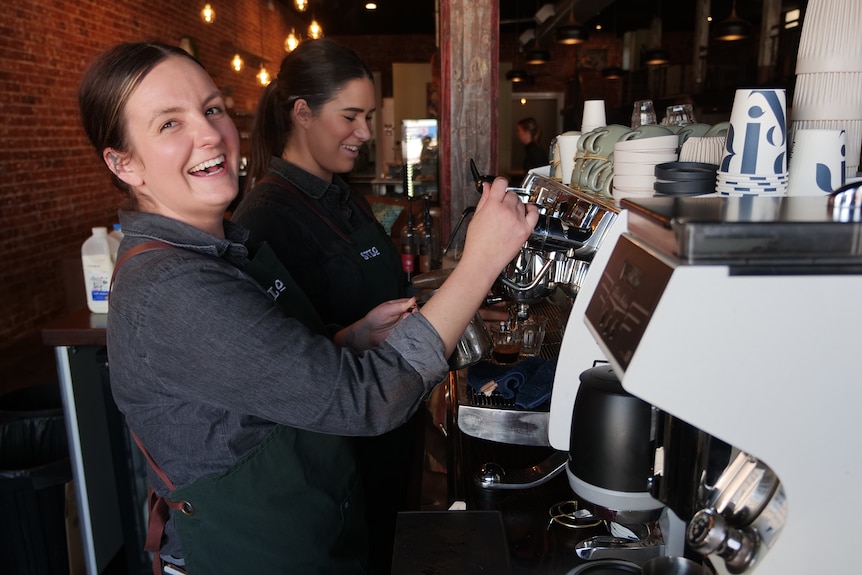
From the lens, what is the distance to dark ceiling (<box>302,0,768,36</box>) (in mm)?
9977

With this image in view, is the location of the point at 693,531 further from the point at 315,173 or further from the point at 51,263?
the point at 51,263

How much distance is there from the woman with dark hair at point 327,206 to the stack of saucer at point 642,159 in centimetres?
74

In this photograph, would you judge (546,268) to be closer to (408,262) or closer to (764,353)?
(764,353)

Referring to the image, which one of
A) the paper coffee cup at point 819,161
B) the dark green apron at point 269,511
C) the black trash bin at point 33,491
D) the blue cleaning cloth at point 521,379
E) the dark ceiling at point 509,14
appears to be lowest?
the black trash bin at point 33,491

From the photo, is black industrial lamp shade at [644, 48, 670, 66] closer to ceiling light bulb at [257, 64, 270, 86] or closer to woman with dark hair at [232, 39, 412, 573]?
ceiling light bulb at [257, 64, 270, 86]

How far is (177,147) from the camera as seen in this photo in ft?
3.24

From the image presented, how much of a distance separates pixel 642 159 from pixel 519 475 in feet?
1.98

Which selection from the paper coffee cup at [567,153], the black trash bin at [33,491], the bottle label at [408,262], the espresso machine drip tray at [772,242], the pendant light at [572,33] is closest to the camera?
the espresso machine drip tray at [772,242]

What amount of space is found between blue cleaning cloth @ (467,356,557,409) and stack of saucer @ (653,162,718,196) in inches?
16.6

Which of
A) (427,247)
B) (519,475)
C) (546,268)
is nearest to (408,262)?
(427,247)

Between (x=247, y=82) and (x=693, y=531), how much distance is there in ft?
32.4

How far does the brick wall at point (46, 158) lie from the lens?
14.2 feet

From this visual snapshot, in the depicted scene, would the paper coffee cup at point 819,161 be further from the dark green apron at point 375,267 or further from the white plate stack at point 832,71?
the dark green apron at point 375,267

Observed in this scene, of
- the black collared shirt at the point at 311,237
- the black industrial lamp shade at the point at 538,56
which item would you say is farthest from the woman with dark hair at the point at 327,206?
the black industrial lamp shade at the point at 538,56
